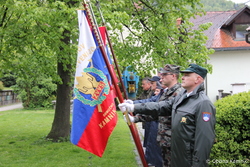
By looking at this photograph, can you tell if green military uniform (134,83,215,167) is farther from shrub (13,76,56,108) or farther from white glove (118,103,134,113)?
shrub (13,76,56,108)

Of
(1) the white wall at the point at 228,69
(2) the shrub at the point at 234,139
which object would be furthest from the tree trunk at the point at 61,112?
(1) the white wall at the point at 228,69

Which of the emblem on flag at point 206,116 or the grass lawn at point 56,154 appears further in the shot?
the grass lawn at point 56,154

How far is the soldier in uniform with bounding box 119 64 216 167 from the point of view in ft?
11.5

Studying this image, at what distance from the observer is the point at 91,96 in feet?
15.0

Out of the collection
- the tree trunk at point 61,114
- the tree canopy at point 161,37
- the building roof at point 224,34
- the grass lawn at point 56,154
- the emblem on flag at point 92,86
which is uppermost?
the building roof at point 224,34

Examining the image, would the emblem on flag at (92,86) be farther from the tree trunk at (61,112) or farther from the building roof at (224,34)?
the building roof at (224,34)

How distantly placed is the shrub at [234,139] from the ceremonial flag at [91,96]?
6.06 ft

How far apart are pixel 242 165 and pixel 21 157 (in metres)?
5.85

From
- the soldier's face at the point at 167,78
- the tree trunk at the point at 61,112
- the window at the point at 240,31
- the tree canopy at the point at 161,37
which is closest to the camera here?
the soldier's face at the point at 167,78

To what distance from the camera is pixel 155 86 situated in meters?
7.91

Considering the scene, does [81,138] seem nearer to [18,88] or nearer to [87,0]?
[87,0]

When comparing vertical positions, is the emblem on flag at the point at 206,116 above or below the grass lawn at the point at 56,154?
Answer: above

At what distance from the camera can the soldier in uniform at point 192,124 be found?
349 cm

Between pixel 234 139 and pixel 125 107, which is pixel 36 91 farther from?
pixel 125 107
